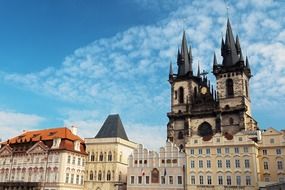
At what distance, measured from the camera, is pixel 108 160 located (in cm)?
6088

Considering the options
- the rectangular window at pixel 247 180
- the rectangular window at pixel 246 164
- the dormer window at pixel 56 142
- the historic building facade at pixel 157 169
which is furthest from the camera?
the dormer window at pixel 56 142

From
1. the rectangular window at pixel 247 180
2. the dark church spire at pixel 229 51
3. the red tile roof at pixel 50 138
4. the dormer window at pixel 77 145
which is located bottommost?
the rectangular window at pixel 247 180

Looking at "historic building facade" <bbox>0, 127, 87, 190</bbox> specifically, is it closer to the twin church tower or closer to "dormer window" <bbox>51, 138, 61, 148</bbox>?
"dormer window" <bbox>51, 138, 61, 148</bbox>

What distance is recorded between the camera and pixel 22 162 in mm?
62844

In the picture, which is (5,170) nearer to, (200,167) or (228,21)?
(200,167)

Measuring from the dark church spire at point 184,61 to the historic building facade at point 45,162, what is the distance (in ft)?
103

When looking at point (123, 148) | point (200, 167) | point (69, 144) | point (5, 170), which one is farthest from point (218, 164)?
point (5, 170)

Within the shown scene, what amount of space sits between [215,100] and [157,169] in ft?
82.4

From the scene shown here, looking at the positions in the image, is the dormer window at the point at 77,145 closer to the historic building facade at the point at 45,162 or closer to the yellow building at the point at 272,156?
the historic building facade at the point at 45,162

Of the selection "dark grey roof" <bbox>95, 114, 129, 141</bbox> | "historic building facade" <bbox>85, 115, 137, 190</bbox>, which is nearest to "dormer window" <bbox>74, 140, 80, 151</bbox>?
"historic building facade" <bbox>85, 115, 137, 190</bbox>

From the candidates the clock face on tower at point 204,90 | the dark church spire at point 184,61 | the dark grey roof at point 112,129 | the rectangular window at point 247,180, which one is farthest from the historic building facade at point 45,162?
the dark church spire at point 184,61

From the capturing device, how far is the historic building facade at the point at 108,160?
2343 inches

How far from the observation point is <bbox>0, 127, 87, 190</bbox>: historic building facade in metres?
58.0

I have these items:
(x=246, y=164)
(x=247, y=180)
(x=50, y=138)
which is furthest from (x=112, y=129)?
(x=247, y=180)
